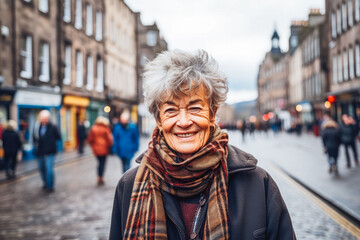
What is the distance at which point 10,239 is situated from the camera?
5.68 meters

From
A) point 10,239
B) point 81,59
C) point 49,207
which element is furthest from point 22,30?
point 10,239

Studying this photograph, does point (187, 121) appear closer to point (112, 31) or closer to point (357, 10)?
point (357, 10)

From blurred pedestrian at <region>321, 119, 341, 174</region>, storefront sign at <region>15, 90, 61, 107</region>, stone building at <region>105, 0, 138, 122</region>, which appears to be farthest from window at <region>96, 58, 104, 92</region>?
blurred pedestrian at <region>321, 119, 341, 174</region>

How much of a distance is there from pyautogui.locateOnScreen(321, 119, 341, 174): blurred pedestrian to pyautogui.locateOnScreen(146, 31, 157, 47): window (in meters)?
43.8

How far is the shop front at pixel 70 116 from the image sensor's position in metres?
23.9

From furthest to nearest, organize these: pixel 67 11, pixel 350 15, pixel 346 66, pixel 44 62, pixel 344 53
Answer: pixel 344 53 → pixel 346 66 → pixel 350 15 → pixel 67 11 → pixel 44 62

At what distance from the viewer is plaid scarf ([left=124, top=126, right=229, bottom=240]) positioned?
200cm

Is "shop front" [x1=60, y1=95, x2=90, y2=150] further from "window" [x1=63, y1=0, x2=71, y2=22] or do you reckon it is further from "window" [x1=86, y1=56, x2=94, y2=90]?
"window" [x1=63, y1=0, x2=71, y2=22]

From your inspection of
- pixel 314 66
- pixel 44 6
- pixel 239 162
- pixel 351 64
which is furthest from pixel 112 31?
pixel 239 162

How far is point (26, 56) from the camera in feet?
64.2

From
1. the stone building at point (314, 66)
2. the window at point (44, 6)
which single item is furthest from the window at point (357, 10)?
the window at point (44, 6)

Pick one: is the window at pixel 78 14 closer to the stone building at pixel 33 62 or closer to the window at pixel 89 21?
the window at pixel 89 21

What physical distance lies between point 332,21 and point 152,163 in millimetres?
32520

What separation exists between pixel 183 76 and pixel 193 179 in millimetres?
510
